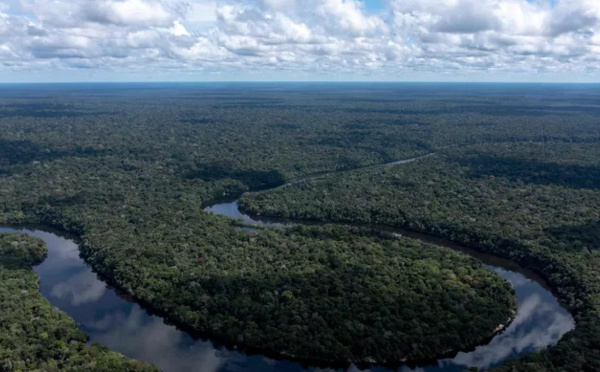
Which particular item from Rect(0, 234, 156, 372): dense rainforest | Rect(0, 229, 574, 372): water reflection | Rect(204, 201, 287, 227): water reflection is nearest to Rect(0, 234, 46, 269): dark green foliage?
Rect(0, 229, 574, 372): water reflection

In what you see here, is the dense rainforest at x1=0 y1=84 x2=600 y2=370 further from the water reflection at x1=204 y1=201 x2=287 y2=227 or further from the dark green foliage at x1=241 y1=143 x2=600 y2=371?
the water reflection at x1=204 y1=201 x2=287 y2=227

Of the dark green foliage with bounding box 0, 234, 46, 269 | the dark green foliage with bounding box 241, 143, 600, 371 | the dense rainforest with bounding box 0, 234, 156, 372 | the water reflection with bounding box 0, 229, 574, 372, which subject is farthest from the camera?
the dark green foliage with bounding box 0, 234, 46, 269

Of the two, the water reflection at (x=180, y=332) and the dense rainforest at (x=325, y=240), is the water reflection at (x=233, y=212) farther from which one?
the water reflection at (x=180, y=332)

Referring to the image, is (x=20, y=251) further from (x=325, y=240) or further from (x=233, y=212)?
(x=325, y=240)

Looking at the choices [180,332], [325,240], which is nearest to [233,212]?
[325,240]

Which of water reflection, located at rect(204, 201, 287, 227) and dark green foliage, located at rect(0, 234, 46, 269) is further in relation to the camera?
water reflection, located at rect(204, 201, 287, 227)

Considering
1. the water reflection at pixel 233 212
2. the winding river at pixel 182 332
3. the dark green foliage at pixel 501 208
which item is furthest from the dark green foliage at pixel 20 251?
the dark green foliage at pixel 501 208
